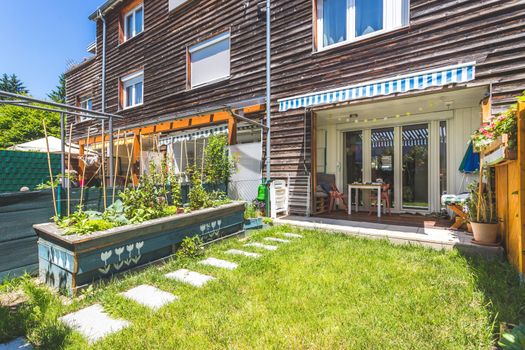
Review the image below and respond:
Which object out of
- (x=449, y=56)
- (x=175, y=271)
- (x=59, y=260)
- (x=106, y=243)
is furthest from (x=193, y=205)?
(x=449, y=56)

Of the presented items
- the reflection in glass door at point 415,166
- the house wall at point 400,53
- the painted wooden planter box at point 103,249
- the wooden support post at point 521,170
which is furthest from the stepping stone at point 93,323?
the reflection in glass door at point 415,166

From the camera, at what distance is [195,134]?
8.84 m

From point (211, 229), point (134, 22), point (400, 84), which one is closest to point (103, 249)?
point (211, 229)

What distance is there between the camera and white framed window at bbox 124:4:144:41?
1159 cm

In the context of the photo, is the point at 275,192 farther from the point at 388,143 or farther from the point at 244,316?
the point at 244,316

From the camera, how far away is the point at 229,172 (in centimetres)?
746

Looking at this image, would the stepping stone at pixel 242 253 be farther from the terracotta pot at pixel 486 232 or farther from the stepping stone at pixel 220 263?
the terracotta pot at pixel 486 232

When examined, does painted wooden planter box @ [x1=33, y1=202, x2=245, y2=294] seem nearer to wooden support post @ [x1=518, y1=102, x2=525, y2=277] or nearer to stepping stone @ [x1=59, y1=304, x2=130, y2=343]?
stepping stone @ [x1=59, y1=304, x2=130, y2=343]

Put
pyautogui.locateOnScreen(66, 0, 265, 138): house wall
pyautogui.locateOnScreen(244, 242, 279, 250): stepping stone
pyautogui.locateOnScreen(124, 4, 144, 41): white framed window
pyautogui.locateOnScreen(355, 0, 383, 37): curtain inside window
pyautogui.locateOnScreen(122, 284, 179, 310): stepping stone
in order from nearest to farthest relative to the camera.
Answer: pyautogui.locateOnScreen(122, 284, 179, 310): stepping stone → pyautogui.locateOnScreen(244, 242, 279, 250): stepping stone → pyautogui.locateOnScreen(355, 0, 383, 37): curtain inside window → pyautogui.locateOnScreen(66, 0, 265, 138): house wall → pyautogui.locateOnScreen(124, 4, 144, 41): white framed window

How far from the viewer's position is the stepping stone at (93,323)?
7.22ft

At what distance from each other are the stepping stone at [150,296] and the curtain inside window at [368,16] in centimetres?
660

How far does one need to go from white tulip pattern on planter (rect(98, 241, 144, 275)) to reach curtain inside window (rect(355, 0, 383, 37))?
21.0 ft

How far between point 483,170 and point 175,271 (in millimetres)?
5151

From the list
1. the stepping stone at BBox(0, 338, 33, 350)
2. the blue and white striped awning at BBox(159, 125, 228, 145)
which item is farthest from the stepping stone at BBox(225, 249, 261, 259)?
the blue and white striped awning at BBox(159, 125, 228, 145)
